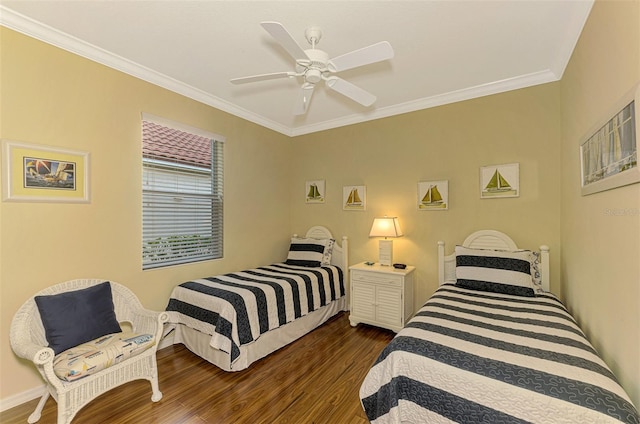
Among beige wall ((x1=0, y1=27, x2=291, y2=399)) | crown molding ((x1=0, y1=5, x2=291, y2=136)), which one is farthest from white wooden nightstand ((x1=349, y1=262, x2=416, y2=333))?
crown molding ((x1=0, y1=5, x2=291, y2=136))

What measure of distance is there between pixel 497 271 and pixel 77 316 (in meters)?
3.45

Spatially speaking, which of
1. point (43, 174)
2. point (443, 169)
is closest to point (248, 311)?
point (43, 174)

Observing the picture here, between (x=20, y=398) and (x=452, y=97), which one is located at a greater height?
(x=452, y=97)

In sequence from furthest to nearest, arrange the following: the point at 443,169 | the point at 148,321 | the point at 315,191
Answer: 1. the point at 315,191
2. the point at 443,169
3. the point at 148,321

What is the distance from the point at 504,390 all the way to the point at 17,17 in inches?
150

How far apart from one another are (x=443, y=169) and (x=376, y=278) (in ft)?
5.02

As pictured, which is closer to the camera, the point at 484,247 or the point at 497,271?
the point at 497,271

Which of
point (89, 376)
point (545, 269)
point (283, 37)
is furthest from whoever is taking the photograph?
point (545, 269)

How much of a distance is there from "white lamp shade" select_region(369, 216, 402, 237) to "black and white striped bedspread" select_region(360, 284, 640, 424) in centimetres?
142

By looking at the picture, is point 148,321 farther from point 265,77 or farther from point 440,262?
point 440,262

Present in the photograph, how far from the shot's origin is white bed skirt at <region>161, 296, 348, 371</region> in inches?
96.9

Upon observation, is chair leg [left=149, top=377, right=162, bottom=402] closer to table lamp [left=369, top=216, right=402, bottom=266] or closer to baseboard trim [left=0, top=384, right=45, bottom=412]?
baseboard trim [left=0, top=384, right=45, bottom=412]

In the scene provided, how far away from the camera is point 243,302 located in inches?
97.3

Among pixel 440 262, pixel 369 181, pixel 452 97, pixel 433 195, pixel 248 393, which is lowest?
pixel 248 393
